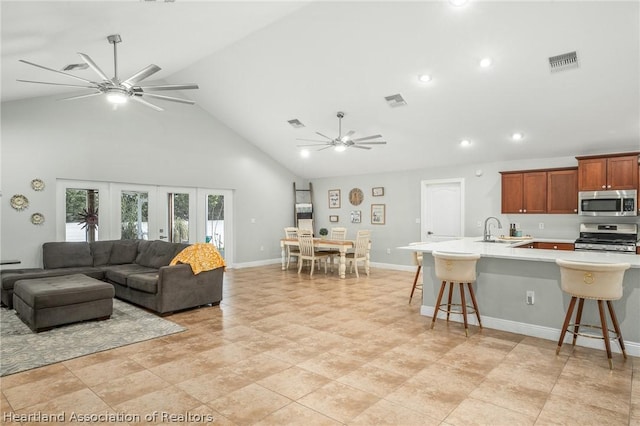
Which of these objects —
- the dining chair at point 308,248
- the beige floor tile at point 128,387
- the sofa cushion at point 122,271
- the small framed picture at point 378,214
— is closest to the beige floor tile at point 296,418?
the beige floor tile at point 128,387

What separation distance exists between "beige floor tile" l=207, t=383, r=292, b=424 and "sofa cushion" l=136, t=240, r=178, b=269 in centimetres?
353

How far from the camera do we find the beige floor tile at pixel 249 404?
238cm

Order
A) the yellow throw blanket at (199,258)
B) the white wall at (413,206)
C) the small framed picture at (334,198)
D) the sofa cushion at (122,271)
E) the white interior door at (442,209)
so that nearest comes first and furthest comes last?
the yellow throw blanket at (199,258) → the sofa cushion at (122,271) → the white wall at (413,206) → the white interior door at (442,209) → the small framed picture at (334,198)

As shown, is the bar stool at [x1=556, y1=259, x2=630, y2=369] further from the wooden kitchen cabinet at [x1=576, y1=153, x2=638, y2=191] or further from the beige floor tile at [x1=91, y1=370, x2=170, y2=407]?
the beige floor tile at [x1=91, y1=370, x2=170, y2=407]

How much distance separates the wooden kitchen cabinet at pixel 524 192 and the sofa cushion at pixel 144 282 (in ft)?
20.4

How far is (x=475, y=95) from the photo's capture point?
5.55 metres

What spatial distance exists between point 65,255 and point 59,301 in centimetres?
220

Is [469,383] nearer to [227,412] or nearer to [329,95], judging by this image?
[227,412]

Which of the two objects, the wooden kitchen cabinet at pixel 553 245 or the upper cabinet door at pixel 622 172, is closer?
the upper cabinet door at pixel 622 172

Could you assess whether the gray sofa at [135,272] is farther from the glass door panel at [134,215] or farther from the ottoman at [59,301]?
the glass door panel at [134,215]

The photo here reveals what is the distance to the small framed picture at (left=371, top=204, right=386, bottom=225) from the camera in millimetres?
9039

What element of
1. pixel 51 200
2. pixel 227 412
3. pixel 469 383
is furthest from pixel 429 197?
pixel 51 200

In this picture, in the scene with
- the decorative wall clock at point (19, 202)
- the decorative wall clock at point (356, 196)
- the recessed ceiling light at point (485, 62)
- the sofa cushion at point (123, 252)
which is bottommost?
the sofa cushion at point (123, 252)

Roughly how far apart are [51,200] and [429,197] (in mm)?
7359
